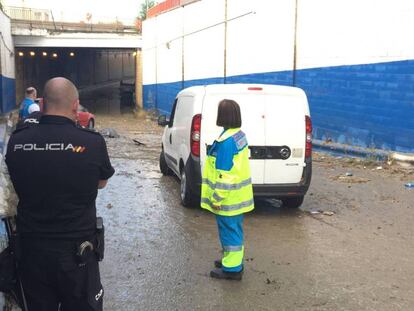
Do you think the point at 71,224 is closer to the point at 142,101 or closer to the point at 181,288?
the point at 181,288

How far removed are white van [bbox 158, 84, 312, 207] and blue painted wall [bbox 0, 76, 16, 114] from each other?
58.4 ft

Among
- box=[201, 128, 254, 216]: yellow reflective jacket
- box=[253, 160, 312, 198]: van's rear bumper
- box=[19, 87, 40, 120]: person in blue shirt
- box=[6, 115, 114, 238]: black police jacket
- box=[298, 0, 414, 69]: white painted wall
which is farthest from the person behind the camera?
box=[298, 0, 414, 69]: white painted wall

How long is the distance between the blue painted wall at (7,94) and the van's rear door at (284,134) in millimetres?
18430

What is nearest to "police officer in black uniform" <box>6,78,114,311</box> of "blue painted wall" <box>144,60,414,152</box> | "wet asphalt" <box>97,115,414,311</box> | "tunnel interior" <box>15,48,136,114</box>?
"wet asphalt" <box>97,115,414,311</box>

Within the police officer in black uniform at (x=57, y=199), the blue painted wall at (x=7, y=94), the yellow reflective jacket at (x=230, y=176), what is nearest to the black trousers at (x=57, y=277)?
the police officer in black uniform at (x=57, y=199)

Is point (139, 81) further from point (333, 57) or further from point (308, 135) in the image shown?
point (308, 135)

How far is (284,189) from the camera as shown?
25.5 feet

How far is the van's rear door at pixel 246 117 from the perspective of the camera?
7559 millimetres

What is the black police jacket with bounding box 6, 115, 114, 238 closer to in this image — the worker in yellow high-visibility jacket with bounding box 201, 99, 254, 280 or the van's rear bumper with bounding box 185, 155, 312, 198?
the worker in yellow high-visibility jacket with bounding box 201, 99, 254, 280

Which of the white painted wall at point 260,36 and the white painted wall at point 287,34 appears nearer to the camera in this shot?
the white painted wall at point 287,34

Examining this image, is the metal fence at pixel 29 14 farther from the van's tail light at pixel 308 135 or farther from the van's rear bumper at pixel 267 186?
the van's tail light at pixel 308 135

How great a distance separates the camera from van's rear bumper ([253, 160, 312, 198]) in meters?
7.70

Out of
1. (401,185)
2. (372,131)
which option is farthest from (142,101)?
(401,185)

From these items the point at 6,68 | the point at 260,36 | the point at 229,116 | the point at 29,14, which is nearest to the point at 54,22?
the point at 29,14
